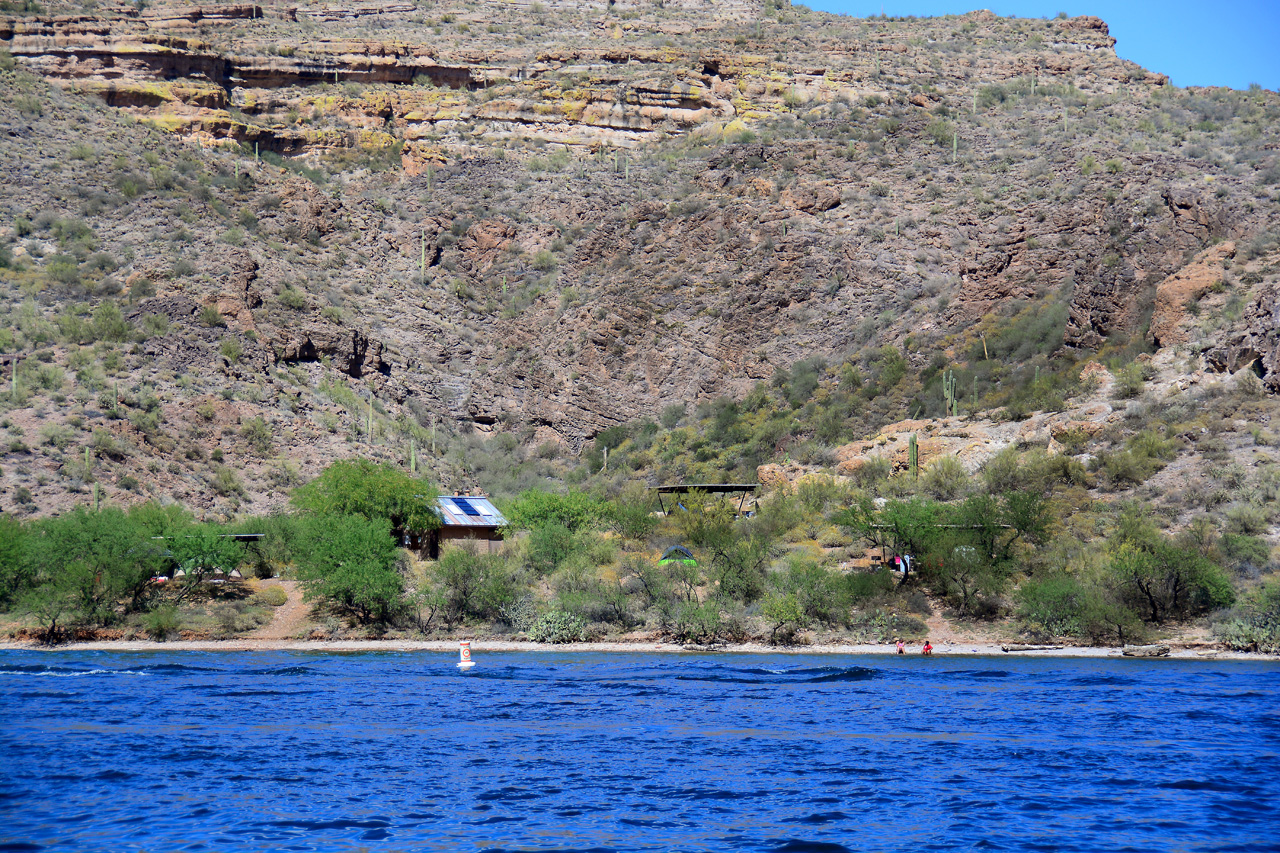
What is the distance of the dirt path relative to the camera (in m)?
43.4

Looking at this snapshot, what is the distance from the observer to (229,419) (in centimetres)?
5800

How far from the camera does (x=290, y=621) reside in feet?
146

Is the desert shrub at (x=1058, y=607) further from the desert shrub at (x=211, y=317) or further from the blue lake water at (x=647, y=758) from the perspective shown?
the desert shrub at (x=211, y=317)

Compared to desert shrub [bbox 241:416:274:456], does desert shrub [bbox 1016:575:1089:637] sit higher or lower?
lower

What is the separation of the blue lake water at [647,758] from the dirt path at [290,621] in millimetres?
9051

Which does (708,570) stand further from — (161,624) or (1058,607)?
(161,624)

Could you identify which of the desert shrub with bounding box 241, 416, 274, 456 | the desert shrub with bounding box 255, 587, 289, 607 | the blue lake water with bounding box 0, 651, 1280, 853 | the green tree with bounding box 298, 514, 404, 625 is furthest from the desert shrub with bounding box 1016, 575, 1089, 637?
the desert shrub with bounding box 241, 416, 274, 456

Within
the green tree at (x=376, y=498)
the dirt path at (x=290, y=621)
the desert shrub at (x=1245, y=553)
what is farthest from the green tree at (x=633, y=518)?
the desert shrub at (x=1245, y=553)

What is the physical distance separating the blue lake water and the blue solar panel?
20485mm

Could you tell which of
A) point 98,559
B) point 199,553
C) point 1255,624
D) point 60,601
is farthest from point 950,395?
point 60,601

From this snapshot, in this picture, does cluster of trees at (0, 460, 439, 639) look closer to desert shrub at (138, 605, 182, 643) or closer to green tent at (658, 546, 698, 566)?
desert shrub at (138, 605, 182, 643)

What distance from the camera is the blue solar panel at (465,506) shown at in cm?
5466

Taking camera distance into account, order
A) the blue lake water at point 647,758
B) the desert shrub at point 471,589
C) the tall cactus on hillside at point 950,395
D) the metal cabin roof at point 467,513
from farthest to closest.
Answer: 1. the tall cactus on hillside at point 950,395
2. the metal cabin roof at point 467,513
3. the desert shrub at point 471,589
4. the blue lake water at point 647,758

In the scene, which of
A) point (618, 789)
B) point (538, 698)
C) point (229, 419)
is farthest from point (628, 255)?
point (618, 789)
